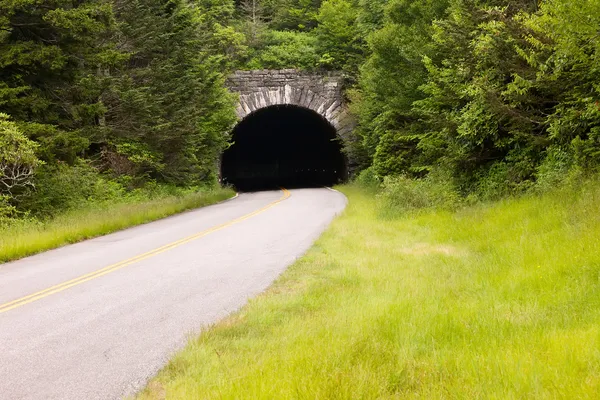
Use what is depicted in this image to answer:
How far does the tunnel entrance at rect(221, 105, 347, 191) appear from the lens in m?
42.5

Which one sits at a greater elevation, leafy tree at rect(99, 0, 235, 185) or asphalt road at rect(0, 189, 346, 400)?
leafy tree at rect(99, 0, 235, 185)

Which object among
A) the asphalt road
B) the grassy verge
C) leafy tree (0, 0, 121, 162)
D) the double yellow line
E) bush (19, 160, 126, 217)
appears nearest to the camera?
the grassy verge

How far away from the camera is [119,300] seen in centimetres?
665

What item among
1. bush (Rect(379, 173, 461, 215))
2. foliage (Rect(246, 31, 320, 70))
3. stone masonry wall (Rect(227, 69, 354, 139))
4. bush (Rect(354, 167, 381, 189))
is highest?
foliage (Rect(246, 31, 320, 70))

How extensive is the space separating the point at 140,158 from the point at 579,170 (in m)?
16.5

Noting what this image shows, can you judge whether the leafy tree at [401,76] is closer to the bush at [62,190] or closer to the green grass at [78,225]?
the green grass at [78,225]

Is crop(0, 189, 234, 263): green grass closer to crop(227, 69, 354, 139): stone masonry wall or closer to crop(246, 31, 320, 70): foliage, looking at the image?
crop(227, 69, 354, 139): stone masonry wall

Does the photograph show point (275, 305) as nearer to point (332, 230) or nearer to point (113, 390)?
point (113, 390)

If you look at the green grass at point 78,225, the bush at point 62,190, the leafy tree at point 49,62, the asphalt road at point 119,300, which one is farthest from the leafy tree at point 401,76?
the bush at point 62,190

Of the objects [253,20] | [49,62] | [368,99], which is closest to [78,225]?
[49,62]

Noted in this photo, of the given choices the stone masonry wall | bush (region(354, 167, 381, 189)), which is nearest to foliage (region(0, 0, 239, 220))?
Result: the stone masonry wall

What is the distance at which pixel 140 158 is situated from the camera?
20391mm

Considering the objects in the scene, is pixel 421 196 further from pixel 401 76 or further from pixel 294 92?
pixel 294 92

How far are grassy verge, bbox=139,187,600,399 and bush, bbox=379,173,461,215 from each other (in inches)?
186
